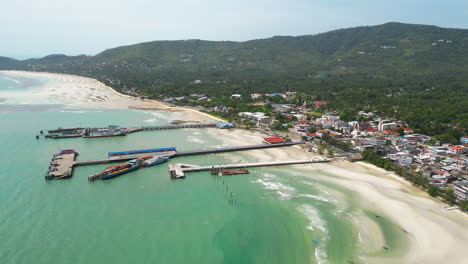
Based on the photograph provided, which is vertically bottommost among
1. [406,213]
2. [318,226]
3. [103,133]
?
[406,213]

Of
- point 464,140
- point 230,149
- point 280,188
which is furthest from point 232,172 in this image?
point 464,140

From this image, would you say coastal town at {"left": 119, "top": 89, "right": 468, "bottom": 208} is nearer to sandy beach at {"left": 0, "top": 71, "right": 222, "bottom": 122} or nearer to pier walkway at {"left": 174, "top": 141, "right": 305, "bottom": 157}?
pier walkway at {"left": 174, "top": 141, "right": 305, "bottom": 157}

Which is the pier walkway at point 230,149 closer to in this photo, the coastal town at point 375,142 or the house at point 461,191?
the coastal town at point 375,142

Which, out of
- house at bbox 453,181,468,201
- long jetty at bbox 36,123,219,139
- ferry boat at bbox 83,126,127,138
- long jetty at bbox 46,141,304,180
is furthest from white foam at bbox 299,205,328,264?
long jetty at bbox 36,123,219,139

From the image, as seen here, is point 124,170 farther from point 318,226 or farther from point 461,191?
point 461,191

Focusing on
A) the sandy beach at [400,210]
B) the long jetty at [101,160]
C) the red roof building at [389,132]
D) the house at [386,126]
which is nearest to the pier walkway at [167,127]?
the sandy beach at [400,210]

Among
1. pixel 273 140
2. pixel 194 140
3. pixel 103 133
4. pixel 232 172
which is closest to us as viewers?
pixel 232 172
